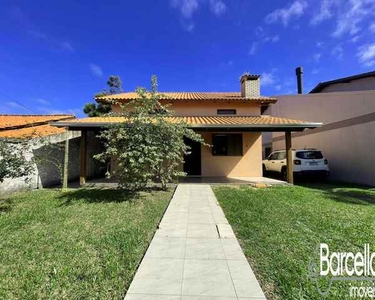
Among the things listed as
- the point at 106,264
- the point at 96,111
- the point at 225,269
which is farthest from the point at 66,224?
the point at 96,111

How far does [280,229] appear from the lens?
461 cm

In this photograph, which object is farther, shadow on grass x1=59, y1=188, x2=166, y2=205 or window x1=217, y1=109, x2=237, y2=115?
window x1=217, y1=109, x2=237, y2=115

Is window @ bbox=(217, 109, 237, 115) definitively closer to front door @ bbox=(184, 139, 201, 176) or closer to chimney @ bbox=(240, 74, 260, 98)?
chimney @ bbox=(240, 74, 260, 98)

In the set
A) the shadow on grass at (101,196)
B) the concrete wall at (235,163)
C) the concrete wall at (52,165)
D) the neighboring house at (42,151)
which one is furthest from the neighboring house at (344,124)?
the neighboring house at (42,151)

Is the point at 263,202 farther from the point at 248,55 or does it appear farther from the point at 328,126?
the point at 248,55

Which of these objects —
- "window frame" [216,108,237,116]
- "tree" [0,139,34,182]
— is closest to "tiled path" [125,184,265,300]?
"tree" [0,139,34,182]

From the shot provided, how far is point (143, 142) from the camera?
273 inches

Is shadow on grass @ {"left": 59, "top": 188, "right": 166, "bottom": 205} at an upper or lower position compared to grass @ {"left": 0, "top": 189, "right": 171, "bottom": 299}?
upper

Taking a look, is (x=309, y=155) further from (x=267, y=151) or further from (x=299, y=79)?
(x=299, y=79)

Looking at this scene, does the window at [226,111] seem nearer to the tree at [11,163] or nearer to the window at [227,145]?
the window at [227,145]

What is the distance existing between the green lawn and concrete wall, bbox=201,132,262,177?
13.5 ft

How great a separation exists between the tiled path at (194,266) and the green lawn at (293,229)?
0.84 ft

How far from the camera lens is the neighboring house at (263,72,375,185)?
1073 cm

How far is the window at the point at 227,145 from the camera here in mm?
12461
